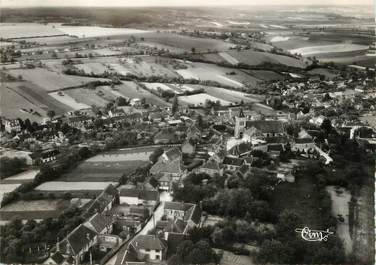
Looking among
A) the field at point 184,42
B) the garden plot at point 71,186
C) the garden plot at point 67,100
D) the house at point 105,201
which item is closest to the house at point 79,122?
the garden plot at point 67,100

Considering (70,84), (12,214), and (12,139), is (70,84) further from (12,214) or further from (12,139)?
(12,214)

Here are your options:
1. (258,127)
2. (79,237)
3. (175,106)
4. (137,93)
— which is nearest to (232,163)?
(258,127)

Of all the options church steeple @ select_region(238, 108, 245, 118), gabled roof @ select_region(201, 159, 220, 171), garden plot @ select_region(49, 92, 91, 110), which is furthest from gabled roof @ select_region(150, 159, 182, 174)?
garden plot @ select_region(49, 92, 91, 110)

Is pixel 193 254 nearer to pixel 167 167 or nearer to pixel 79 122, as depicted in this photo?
pixel 167 167

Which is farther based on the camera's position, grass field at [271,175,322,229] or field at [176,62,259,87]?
field at [176,62,259,87]

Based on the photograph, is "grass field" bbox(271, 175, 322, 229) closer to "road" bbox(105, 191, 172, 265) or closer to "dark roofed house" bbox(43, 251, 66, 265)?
"road" bbox(105, 191, 172, 265)

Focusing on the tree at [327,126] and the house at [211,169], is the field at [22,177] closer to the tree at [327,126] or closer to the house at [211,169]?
the house at [211,169]

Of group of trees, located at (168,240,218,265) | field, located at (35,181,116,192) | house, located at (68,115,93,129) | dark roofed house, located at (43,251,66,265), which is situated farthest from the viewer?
house, located at (68,115,93,129)

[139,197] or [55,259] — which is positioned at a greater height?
[139,197]
